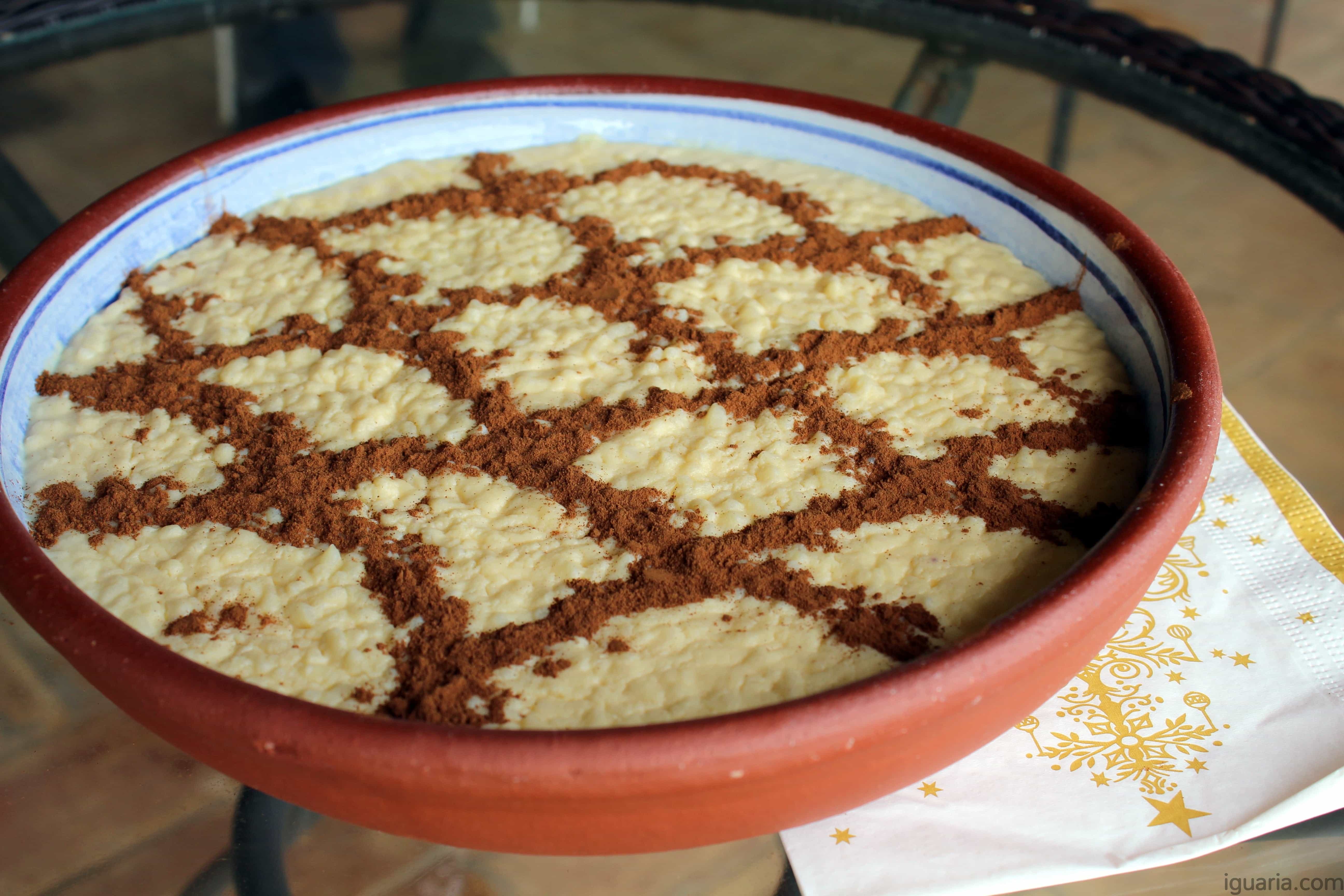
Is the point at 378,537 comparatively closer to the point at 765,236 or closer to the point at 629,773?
the point at 629,773

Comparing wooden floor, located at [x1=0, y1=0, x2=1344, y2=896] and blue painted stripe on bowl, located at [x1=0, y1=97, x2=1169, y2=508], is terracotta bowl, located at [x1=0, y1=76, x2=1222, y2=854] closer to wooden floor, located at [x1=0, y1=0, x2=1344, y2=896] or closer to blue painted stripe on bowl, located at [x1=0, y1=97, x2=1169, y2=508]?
blue painted stripe on bowl, located at [x1=0, y1=97, x2=1169, y2=508]

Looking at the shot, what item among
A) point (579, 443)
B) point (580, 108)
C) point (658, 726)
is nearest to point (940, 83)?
point (580, 108)

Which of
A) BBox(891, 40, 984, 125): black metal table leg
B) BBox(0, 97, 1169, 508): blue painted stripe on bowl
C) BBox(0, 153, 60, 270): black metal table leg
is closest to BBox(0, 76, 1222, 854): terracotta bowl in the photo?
BBox(0, 97, 1169, 508): blue painted stripe on bowl

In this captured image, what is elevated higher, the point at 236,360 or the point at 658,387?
the point at 236,360

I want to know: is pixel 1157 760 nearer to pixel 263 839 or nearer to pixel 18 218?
pixel 263 839

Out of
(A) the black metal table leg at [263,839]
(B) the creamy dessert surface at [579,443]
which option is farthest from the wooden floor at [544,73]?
(B) the creamy dessert surface at [579,443]

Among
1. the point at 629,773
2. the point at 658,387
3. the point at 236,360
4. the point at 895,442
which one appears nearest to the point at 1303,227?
the point at 895,442
